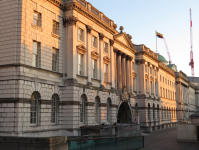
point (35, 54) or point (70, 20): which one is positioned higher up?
point (70, 20)

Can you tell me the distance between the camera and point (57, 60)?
27547 millimetres

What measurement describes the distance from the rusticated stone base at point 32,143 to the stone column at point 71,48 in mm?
14369

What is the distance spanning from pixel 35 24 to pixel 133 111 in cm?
2839

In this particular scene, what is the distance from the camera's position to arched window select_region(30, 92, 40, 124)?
2337 centimetres

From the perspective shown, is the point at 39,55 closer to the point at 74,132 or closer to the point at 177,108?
the point at 74,132

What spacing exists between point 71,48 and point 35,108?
317 inches

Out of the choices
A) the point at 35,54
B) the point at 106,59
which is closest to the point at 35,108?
the point at 35,54

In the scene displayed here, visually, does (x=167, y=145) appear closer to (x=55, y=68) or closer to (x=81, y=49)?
(x=81, y=49)

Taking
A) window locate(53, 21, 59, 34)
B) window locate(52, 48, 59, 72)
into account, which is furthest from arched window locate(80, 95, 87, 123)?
window locate(53, 21, 59, 34)

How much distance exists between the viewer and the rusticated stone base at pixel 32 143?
488 inches

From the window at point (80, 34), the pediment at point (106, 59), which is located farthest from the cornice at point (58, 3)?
the pediment at point (106, 59)

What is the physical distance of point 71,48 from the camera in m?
28.2

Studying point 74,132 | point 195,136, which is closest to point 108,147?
point 74,132

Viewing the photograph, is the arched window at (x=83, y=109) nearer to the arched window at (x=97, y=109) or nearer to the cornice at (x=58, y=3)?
the arched window at (x=97, y=109)
